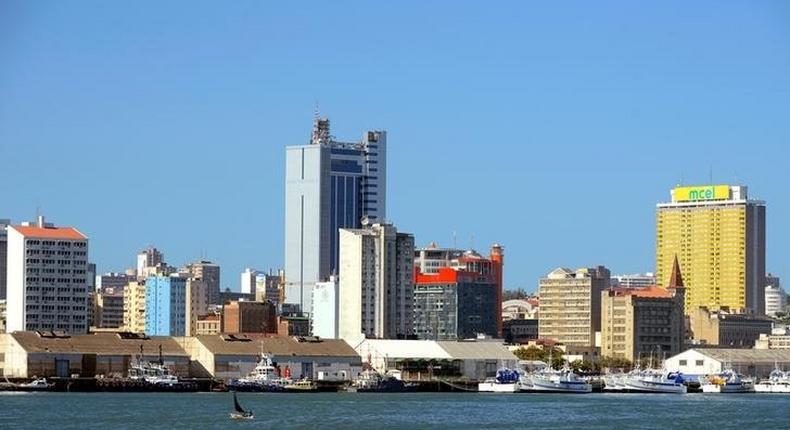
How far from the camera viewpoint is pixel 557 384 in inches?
5197

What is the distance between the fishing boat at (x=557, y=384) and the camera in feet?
432

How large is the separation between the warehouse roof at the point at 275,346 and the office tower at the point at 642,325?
44.4 meters

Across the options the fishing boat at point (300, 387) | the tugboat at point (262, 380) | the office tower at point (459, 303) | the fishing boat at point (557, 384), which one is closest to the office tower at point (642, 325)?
the office tower at point (459, 303)

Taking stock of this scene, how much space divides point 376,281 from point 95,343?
35.5 meters

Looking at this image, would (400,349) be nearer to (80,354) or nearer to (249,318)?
(80,354)

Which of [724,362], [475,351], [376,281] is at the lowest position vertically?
[724,362]

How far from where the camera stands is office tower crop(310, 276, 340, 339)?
579 ft

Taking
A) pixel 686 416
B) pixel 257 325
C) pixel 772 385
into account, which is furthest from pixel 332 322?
pixel 686 416

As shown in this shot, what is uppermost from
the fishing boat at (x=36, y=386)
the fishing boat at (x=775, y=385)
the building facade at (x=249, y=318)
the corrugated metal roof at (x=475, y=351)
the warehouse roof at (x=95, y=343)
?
the building facade at (x=249, y=318)

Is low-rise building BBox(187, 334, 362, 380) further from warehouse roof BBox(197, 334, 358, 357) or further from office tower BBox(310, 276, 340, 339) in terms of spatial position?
office tower BBox(310, 276, 340, 339)

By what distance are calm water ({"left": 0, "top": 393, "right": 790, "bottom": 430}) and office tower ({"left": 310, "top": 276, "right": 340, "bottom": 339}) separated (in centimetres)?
5240

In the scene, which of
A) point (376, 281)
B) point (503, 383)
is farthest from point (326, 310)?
point (503, 383)

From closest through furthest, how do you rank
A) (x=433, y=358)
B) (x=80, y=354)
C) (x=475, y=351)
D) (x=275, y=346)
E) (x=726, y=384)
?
(x=80, y=354) < (x=275, y=346) < (x=726, y=384) < (x=433, y=358) < (x=475, y=351)

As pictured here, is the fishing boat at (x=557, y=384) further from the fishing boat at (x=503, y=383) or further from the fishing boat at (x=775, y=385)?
the fishing boat at (x=775, y=385)
